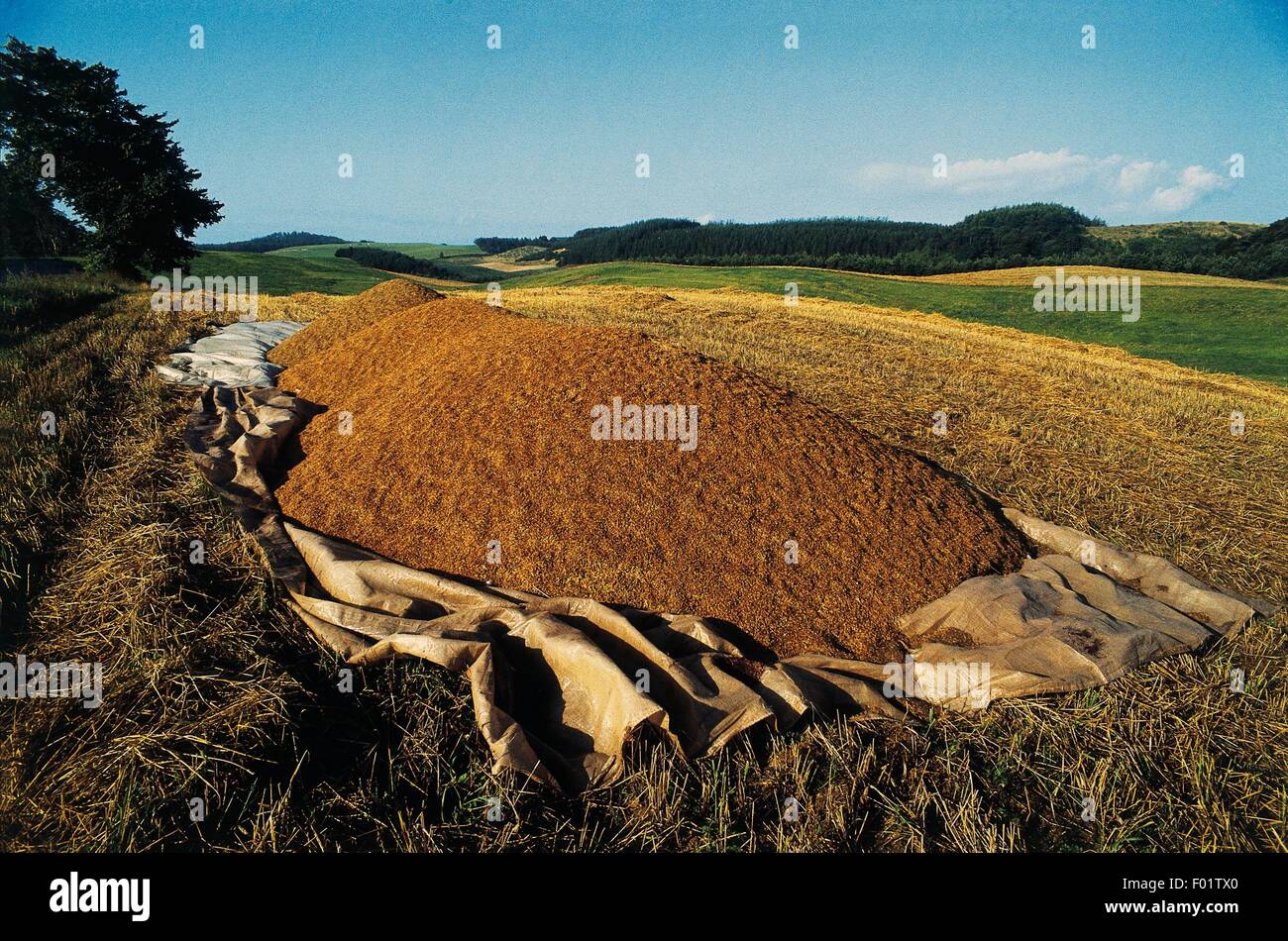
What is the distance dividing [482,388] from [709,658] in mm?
2610

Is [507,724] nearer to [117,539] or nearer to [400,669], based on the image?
[400,669]

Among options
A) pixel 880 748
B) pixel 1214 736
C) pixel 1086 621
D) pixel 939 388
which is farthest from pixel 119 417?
pixel 939 388

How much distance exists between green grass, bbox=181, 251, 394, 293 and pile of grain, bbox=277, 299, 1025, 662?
34.9 m

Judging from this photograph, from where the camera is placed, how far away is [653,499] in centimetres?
343

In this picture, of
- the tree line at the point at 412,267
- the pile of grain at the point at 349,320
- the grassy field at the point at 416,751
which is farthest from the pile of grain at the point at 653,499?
the tree line at the point at 412,267

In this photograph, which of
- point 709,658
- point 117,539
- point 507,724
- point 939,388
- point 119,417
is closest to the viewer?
point 507,724

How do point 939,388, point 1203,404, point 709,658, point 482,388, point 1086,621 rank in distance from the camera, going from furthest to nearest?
1. point 1203,404
2. point 939,388
3. point 482,388
4. point 1086,621
5. point 709,658

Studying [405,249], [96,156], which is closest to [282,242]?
[405,249]

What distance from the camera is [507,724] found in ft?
7.71

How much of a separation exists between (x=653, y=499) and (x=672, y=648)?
0.94 m

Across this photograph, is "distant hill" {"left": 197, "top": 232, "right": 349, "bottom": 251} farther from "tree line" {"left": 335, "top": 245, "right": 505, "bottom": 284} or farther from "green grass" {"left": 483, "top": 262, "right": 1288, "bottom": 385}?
"green grass" {"left": 483, "top": 262, "right": 1288, "bottom": 385}

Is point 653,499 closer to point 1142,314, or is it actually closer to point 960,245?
point 1142,314

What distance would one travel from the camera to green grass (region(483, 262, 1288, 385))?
18562 mm

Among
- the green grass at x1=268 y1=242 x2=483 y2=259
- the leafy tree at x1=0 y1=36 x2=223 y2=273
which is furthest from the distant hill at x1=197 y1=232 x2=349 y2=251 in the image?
the leafy tree at x1=0 y1=36 x2=223 y2=273
